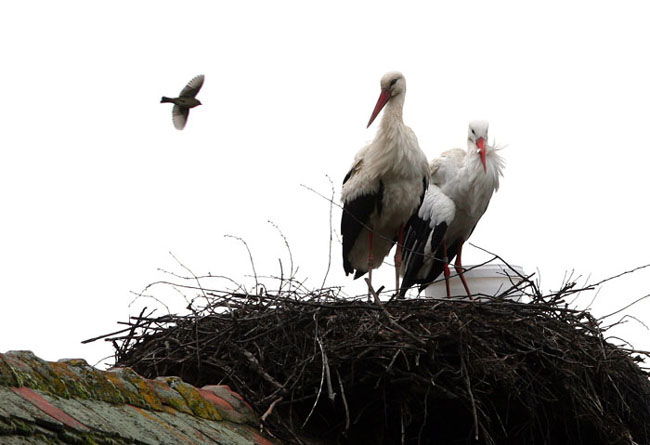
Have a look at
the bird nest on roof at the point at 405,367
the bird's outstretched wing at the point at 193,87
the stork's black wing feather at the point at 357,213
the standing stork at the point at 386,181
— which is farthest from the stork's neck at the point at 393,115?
the bird nest on roof at the point at 405,367

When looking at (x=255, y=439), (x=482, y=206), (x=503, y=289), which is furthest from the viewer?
(x=482, y=206)

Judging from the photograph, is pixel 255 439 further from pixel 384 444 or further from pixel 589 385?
pixel 589 385

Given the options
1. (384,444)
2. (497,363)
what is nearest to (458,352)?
(497,363)

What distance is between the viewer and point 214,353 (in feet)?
12.6

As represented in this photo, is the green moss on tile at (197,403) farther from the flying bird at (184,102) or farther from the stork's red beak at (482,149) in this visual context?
the stork's red beak at (482,149)

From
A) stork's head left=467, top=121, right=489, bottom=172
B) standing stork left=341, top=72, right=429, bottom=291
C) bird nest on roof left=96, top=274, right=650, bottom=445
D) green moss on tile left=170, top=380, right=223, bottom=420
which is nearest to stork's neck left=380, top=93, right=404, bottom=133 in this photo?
standing stork left=341, top=72, right=429, bottom=291

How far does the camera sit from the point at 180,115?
5.55 m

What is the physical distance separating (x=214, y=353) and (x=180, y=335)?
0.27 metres

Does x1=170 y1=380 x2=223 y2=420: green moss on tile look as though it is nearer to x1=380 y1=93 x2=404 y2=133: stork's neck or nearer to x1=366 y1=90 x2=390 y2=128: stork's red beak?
x1=380 y1=93 x2=404 y2=133: stork's neck

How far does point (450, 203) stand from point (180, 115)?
1.97m

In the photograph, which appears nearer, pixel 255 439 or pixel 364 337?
pixel 255 439

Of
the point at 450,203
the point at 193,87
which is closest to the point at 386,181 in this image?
the point at 450,203

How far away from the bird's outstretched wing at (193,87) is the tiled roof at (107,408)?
8.17 feet

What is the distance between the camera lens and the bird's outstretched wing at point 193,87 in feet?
18.2
